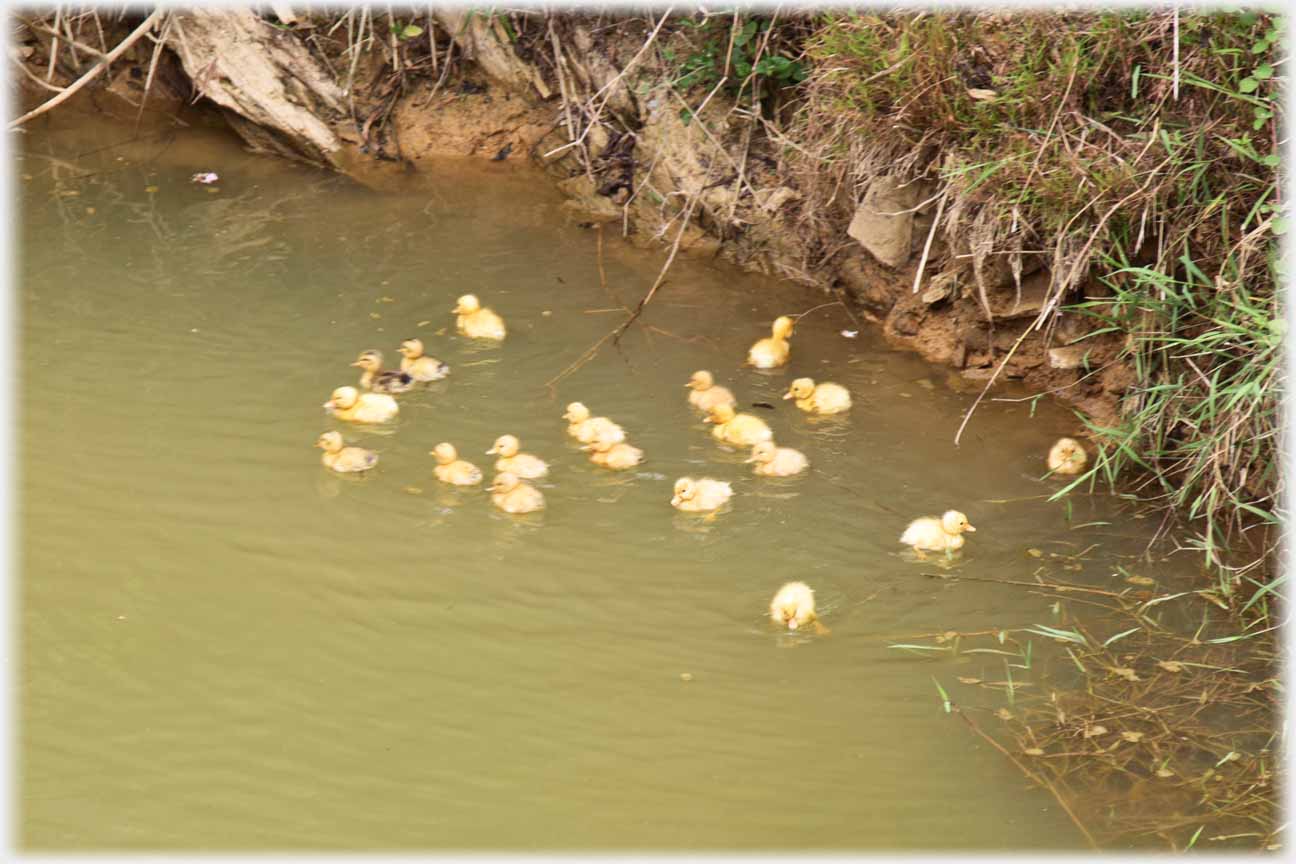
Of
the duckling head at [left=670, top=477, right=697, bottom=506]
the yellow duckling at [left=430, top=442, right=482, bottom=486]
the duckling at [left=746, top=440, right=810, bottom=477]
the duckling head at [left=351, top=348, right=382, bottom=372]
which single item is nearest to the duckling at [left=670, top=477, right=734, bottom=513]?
the duckling head at [left=670, top=477, right=697, bottom=506]

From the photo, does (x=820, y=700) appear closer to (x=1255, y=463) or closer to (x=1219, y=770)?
(x=1219, y=770)

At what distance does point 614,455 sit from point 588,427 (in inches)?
7.7

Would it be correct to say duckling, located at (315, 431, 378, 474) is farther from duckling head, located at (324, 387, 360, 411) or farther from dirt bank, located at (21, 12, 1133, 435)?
dirt bank, located at (21, 12, 1133, 435)

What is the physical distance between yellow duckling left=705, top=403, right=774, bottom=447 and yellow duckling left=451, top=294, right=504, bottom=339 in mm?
1276

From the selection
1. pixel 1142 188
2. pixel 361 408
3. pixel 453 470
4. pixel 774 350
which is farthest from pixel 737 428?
pixel 1142 188

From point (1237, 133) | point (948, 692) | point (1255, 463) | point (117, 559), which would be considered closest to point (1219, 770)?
point (948, 692)

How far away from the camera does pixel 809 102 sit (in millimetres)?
7195

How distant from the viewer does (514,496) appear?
5.71m

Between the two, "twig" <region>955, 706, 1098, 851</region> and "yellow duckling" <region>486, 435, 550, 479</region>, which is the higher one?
"twig" <region>955, 706, 1098, 851</region>

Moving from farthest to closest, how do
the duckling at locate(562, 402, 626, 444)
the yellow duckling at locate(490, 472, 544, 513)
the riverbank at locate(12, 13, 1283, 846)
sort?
the duckling at locate(562, 402, 626, 444)
the yellow duckling at locate(490, 472, 544, 513)
the riverbank at locate(12, 13, 1283, 846)

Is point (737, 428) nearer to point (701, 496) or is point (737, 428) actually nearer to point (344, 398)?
point (701, 496)

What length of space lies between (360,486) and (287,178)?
3647 millimetres

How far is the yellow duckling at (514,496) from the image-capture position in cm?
570

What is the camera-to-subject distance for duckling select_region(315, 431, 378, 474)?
591 cm
